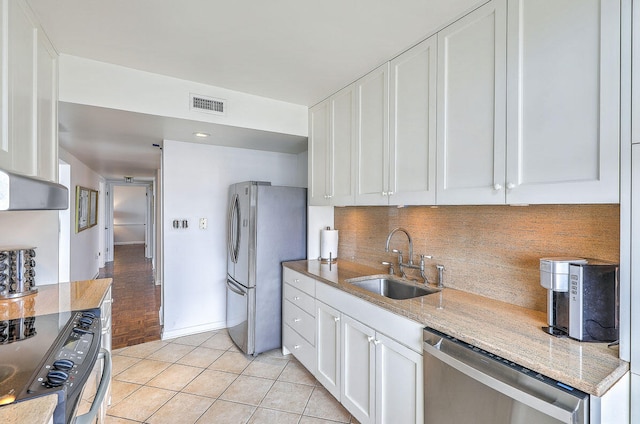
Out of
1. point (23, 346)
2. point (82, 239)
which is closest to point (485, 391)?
point (23, 346)

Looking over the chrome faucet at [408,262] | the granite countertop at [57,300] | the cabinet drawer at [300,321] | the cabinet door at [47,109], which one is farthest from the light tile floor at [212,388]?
the cabinet door at [47,109]

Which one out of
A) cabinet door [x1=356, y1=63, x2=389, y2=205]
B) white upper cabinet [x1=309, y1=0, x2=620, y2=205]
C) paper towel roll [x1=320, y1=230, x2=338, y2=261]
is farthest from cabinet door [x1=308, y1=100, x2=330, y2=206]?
white upper cabinet [x1=309, y1=0, x2=620, y2=205]

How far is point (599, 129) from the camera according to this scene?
109 cm

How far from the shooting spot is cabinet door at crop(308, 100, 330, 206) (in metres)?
2.76

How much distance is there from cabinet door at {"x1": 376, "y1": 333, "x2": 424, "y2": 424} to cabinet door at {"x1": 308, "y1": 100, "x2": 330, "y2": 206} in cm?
141

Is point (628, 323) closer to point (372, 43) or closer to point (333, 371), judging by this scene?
point (333, 371)

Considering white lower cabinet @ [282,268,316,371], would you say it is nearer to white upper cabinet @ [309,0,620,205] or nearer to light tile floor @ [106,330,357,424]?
light tile floor @ [106,330,357,424]

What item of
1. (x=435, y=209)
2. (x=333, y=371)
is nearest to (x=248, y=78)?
(x=435, y=209)

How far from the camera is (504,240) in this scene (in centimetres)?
171

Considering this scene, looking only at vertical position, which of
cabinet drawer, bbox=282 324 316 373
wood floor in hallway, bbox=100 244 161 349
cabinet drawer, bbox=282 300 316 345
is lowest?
wood floor in hallway, bbox=100 244 161 349

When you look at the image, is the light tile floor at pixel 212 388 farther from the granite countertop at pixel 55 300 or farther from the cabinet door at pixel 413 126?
the cabinet door at pixel 413 126

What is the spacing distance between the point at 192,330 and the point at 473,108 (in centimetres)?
335

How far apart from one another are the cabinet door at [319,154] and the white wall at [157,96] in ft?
0.48

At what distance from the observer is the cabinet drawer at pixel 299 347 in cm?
238
